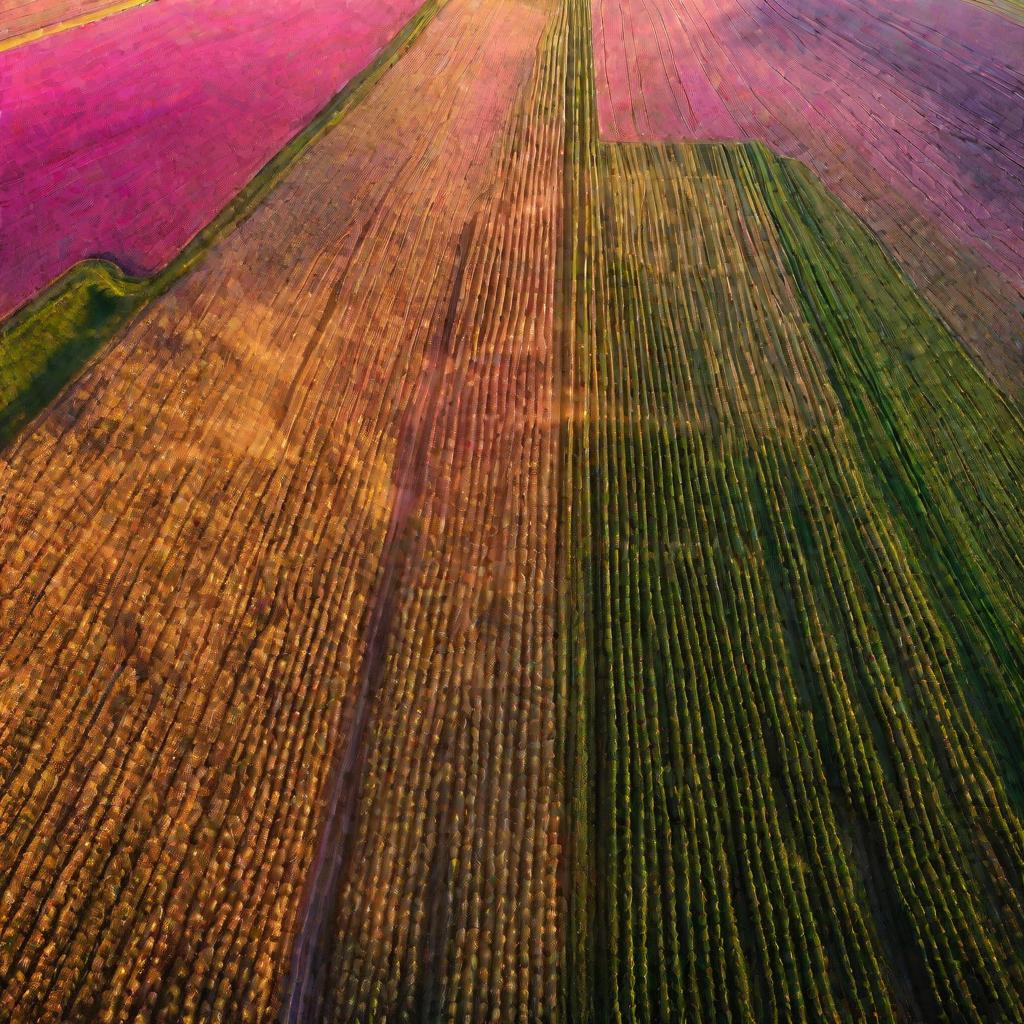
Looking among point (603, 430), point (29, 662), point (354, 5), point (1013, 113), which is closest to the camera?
A: point (29, 662)

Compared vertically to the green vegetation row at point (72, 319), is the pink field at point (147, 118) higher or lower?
higher

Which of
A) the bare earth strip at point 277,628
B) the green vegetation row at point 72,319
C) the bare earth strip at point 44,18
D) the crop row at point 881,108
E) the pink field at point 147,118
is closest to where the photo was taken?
the bare earth strip at point 277,628

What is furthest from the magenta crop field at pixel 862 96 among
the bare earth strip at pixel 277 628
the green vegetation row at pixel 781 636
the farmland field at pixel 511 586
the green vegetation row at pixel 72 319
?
the green vegetation row at pixel 72 319

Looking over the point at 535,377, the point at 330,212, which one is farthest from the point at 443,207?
the point at 535,377

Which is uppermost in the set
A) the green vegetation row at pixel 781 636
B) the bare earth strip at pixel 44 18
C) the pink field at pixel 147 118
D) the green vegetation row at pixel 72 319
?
the bare earth strip at pixel 44 18

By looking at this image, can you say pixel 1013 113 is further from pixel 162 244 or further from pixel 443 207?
pixel 162 244

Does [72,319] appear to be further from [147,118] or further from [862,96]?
[862,96]

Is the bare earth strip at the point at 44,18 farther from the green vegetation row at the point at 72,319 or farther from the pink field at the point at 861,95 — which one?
the pink field at the point at 861,95
